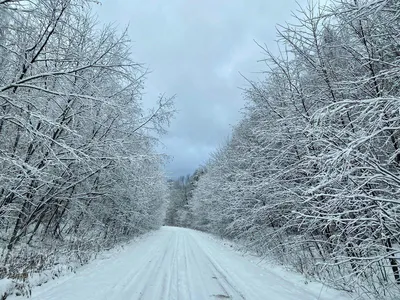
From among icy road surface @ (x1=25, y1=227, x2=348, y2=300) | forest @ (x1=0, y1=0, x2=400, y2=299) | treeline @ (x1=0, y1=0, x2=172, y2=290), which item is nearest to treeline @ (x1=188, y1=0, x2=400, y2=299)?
forest @ (x1=0, y1=0, x2=400, y2=299)

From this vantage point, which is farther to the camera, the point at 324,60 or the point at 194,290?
the point at 324,60

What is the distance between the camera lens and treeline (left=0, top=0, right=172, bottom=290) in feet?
18.0

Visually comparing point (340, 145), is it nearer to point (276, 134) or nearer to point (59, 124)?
point (276, 134)

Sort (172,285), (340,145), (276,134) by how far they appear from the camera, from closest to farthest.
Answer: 1. (340,145)
2. (172,285)
3. (276,134)

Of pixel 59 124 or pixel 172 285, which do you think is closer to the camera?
pixel 59 124

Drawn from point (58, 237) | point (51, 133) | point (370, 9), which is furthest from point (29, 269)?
point (370, 9)

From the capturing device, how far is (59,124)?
5176mm

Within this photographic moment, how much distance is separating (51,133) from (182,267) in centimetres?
617

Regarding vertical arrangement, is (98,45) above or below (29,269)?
above

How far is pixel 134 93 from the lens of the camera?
1088cm

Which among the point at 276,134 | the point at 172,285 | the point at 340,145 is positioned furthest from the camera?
the point at 276,134

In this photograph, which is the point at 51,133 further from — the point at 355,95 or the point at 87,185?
the point at 355,95

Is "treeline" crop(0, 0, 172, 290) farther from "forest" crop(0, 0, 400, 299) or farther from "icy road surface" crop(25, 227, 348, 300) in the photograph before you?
"icy road surface" crop(25, 227, 348, 300)

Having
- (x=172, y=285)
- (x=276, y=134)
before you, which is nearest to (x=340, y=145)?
(x=276, y=134)
